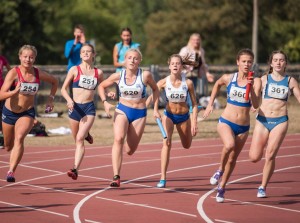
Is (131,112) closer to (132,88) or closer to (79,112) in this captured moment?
(132,88)

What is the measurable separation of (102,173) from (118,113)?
203 centimetres

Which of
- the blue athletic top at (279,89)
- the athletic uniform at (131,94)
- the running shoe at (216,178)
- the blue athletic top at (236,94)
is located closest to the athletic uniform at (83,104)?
the athletic uniform at (131,94)

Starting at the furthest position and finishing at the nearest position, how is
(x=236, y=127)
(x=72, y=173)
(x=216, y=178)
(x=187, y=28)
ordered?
(x=187, y=28) → (x=216, y=178) → (x=72, y=173) → (x=236, y=127)

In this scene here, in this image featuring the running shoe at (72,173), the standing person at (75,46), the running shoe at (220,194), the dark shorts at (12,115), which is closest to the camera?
the running shoe at (220,194)

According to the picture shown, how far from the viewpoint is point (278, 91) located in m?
13.6

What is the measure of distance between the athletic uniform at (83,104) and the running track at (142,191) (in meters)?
1.05

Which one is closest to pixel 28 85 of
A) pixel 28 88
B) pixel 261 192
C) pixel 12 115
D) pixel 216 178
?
pixel 28 88

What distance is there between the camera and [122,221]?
11695 mm

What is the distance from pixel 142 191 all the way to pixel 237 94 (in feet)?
6.46

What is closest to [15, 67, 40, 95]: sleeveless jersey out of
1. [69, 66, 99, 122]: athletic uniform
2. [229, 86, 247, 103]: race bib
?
[69, 66, 99, 122]: athletic uniform

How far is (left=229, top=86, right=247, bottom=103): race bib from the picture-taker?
13.5 metres

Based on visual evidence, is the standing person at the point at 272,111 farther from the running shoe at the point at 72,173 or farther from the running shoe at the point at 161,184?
the running shoe at the point at 72,173

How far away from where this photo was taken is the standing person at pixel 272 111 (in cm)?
1348

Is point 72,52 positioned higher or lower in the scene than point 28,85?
higher
